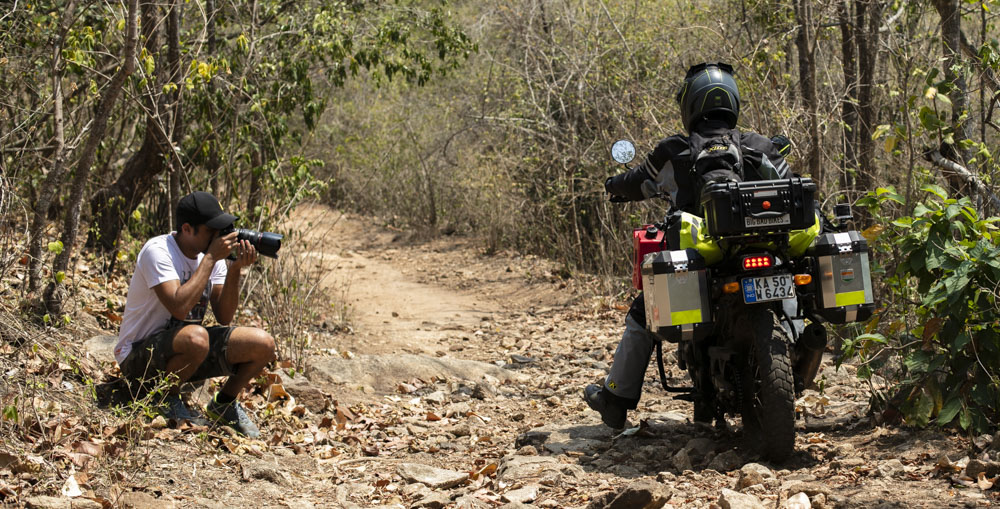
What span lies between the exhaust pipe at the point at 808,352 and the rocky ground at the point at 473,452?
326mm

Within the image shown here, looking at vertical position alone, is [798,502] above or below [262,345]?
below

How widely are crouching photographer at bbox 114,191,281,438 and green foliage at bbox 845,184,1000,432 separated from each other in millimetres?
3075

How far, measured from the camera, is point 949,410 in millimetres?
4023

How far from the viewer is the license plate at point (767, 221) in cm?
392

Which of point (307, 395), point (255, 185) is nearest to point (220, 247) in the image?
point (307, 395)

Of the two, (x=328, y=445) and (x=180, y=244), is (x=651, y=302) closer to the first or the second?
(x=328, y=445)

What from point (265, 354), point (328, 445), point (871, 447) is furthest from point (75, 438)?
point (871, 447)

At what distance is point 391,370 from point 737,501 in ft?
11.7

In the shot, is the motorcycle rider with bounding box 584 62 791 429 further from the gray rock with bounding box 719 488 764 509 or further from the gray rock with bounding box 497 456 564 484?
the gray rock with bounding box 719 488 764 509

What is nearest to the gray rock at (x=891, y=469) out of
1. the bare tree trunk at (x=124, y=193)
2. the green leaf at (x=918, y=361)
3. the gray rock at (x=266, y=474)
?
the green leaf at (x=918, y=361)

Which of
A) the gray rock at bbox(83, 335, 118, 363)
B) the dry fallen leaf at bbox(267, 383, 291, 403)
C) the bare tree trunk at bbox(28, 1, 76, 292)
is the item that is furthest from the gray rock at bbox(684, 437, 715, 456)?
the bare tree trunk at bbox(28, 1, 76, 292)

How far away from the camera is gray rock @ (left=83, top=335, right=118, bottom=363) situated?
5.73 m

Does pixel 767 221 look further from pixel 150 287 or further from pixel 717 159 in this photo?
pixel 150 287

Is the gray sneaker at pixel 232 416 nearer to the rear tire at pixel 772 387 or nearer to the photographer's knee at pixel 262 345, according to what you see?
the photographer's knee at pixel 262 345
